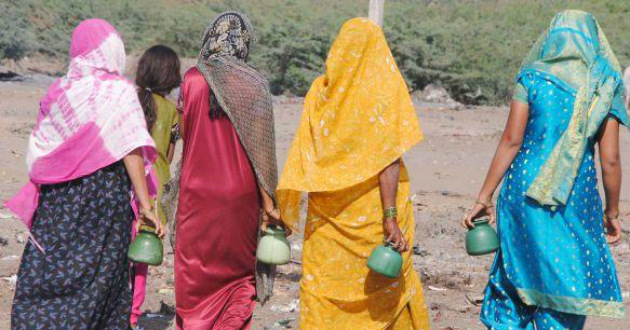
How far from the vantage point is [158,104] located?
5180 mm

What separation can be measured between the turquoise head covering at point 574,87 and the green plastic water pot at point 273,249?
1118mm

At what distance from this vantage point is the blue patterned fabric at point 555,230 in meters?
4.21

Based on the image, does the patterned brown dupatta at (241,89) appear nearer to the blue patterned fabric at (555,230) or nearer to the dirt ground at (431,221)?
the blue patterned fabric at (555,230)

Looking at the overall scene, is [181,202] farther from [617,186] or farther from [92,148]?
[617,186]

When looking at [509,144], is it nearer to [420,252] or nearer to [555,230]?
[555,230]

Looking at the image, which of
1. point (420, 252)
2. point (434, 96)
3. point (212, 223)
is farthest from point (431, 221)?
point (434, 96)

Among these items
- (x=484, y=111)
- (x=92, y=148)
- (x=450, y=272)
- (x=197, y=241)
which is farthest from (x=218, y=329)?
(x=484, y=111)

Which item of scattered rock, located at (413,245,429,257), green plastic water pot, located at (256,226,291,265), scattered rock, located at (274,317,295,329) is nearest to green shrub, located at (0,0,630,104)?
scattered rock, located at (413,245,429,257)

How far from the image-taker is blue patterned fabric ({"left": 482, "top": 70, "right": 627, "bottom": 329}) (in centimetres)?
421

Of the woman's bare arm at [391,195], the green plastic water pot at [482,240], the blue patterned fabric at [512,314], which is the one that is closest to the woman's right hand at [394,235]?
the woman's bare arm at [391,195]

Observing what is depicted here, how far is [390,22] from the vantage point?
23.0 m

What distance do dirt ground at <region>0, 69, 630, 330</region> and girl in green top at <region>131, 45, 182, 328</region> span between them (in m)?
0.48

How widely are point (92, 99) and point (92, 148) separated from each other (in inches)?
8.0

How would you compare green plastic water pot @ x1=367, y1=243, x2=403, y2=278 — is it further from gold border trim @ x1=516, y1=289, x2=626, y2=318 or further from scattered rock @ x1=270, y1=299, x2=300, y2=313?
scattered rock @ x1=270, y1=299, x2=300, y2=313
